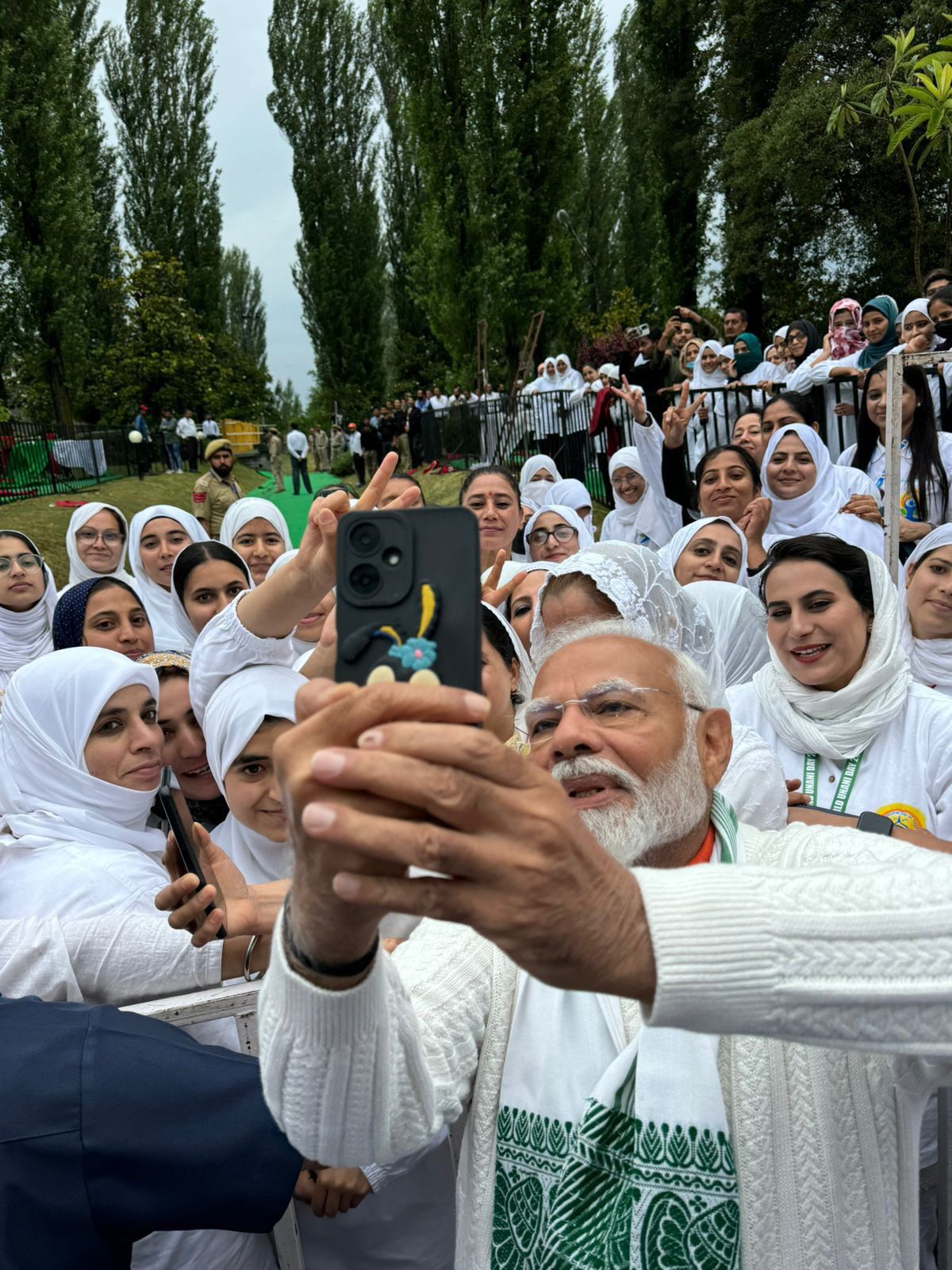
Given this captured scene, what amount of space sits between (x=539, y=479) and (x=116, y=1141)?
24.4 feet

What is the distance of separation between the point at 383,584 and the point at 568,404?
46.8 ft

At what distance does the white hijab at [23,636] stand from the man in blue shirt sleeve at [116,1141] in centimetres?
387

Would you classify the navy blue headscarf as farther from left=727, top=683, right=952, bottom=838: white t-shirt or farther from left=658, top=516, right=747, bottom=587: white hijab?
left=727, top=683, right=952, bottom=838: white t-shirt

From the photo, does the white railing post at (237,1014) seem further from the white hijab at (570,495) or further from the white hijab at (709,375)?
the white hijab at (709,375)

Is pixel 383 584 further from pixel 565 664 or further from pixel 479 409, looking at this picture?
pixel 479 409

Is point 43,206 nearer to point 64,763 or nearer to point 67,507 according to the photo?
point 67,507

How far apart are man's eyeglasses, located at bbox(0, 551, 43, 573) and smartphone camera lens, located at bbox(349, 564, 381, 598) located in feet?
15.9

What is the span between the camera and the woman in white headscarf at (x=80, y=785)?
7.56ft

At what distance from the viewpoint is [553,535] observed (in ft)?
17.1

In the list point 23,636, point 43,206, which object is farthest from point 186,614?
point 43,206

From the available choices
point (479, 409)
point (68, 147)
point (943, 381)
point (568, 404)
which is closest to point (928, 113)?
point (943, 381)

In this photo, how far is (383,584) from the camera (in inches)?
37.6

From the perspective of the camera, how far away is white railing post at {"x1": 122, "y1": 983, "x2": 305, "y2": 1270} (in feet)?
6.48

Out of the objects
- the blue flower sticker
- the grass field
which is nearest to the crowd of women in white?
the blue flower sticker
